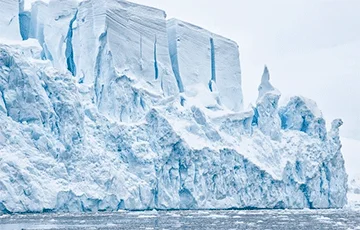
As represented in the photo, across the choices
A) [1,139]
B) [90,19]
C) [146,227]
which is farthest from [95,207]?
[90,19]

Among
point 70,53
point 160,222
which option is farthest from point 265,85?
point 160,222

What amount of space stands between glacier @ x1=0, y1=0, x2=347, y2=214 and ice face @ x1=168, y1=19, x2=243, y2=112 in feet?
0.21

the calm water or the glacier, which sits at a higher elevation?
the glacier

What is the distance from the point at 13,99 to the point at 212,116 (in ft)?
36.1

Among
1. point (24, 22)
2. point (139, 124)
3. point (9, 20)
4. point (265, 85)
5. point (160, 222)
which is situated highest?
point (24, 22)

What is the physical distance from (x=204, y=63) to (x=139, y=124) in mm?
7985

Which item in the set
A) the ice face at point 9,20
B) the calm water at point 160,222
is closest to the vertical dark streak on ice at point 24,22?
the ice face at point 9,20

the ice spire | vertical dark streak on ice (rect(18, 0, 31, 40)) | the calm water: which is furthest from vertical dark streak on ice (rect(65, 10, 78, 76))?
the calm water

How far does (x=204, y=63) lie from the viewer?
131 feet

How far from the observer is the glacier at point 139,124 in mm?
29203

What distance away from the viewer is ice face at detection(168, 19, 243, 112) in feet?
128

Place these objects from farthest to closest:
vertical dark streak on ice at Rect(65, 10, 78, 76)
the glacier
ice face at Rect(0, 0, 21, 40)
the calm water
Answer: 1. vertical dark streak on ice at Rect(65, 10, 78, 76)
2. ice face at Rect(0, 0, 21, 40)
3. the glacier
4. the calm water

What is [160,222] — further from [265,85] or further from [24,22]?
[24,22]

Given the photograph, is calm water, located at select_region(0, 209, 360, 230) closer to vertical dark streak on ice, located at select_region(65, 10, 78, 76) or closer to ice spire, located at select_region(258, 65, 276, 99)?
vertical dark streak on ice, located at select_region(65, 10, 78, 76)
